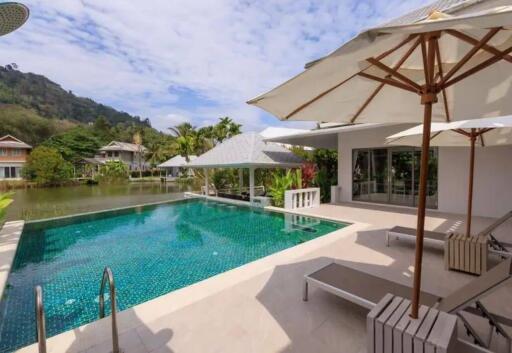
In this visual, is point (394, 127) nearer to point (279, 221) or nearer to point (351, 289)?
point (279, 221)

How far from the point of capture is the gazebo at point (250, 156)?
53.2 feet

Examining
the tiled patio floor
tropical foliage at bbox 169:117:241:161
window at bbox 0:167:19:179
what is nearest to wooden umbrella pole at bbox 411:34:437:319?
the tiled patio floor

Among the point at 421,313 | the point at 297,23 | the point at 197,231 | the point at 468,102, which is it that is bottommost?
the point at 197,231

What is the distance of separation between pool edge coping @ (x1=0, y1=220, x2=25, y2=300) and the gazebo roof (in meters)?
9.98

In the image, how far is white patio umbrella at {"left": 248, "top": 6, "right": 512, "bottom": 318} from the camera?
6.49 ft

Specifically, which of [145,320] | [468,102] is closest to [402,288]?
[468,102]

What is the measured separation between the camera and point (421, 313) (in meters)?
2.75

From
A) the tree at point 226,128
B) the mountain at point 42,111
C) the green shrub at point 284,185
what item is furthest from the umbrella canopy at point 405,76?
the mountain at point 42,111

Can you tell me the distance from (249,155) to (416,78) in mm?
13232

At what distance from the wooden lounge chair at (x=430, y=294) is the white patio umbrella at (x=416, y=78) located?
71 cm

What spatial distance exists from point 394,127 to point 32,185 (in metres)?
42.9

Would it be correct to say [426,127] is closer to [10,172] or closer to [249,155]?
[249,155]

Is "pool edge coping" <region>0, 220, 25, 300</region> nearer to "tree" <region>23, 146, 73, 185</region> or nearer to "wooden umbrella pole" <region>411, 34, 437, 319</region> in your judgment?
"wooden umbrella pole" <region>411, 34, 437, 319</region>

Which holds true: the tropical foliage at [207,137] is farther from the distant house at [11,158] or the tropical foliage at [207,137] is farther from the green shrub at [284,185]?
the distant house at [11,158]
